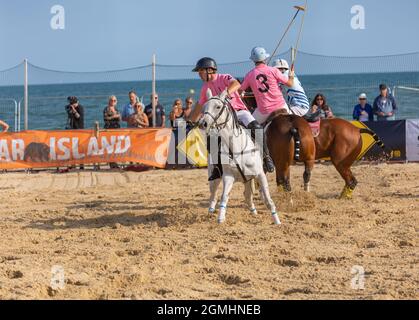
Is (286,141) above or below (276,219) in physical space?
above

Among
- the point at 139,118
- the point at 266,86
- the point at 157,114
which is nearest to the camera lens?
the point at 266,86

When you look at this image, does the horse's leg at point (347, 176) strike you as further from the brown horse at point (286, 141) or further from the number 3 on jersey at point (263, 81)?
the number 3 on jersey at point (263, 81)

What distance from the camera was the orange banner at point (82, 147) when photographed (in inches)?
766

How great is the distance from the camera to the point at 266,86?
12336mm

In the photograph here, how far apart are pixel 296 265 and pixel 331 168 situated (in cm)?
1042

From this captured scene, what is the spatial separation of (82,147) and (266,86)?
27.3 feet

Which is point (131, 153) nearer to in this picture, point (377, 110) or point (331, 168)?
point (331, 168)

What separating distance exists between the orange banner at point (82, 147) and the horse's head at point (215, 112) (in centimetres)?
905

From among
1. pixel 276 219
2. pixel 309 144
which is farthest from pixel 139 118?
pixel 276 219

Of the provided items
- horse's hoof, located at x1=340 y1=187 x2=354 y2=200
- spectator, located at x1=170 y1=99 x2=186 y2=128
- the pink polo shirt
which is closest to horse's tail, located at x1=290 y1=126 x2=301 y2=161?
the pink polo shirt

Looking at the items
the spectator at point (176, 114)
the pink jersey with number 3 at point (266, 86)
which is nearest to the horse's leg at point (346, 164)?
the pink jersey with number 3 at point (266, 86)

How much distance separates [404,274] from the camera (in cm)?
834

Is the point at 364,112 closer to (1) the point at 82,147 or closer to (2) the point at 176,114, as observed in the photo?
(2) the point at 176,114
